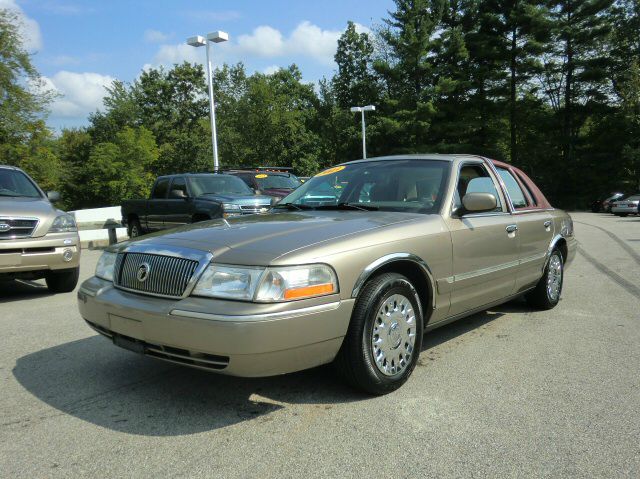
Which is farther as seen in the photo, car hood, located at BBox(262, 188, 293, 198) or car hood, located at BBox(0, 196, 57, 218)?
car hood, located at BBox(262, 188, 293, 198)

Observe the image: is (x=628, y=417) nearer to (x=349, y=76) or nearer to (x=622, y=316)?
(x=622, y=316)

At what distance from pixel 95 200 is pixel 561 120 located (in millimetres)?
37523

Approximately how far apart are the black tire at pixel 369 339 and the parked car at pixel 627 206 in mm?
29043

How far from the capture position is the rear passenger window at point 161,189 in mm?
12773

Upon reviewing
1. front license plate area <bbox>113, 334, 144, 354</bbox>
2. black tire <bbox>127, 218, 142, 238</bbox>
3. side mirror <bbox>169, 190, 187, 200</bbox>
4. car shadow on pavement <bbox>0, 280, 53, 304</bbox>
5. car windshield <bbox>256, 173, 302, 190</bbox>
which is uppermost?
car windshield <bbox>256, 173, 302, 190</bbox>

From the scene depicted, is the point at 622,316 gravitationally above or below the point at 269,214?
below

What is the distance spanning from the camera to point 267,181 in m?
15.6

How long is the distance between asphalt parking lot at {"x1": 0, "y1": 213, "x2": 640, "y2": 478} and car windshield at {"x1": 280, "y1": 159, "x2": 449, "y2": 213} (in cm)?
127

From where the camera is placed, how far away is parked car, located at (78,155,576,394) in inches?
115

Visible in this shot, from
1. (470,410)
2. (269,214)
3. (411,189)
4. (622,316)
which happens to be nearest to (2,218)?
(269,214)

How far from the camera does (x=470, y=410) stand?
10.6 feet

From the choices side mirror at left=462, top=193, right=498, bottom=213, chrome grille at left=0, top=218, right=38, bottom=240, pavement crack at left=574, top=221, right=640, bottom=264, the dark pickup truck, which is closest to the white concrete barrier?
the dark pickup truck

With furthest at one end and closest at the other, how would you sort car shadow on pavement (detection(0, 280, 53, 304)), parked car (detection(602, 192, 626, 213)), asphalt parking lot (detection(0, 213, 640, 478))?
parked car (detection(602, 192, 626, 213)) → car shadow on pavement (detection(0, 280, 53, 304)) → asphalt parking lot (detection(0, 213, 640, 478))

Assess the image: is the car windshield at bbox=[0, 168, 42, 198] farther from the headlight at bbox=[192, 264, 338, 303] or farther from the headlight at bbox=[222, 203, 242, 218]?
the headlight at bbox=[192, 264, 338, 303]
